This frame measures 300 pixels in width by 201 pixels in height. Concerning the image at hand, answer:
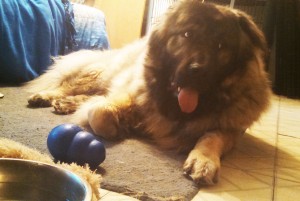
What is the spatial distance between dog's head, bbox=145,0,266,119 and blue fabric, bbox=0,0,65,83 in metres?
1.11

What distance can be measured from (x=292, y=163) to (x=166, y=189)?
762 millimetres

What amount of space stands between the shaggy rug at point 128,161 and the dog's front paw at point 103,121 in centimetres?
5

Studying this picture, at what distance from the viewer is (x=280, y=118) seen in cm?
253

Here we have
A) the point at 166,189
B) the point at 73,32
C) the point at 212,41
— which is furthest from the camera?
the point at 73,32

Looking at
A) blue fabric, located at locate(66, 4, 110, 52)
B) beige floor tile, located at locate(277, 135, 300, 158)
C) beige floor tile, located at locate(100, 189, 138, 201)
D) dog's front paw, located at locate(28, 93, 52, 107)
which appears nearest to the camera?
beige floor tile, located at locate(100, 189, 138, 201)

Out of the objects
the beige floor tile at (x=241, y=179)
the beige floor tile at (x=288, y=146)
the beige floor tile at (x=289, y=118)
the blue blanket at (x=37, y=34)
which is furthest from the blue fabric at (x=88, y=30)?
the beige floor tile at (x=241, y=179)

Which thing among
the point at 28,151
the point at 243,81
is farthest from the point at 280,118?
the point at 28,151

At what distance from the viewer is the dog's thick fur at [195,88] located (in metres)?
1.41

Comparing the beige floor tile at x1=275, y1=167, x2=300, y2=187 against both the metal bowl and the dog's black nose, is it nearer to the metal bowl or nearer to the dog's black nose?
the dog's black nose

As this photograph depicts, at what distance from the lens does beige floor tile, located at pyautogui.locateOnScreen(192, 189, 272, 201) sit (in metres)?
1.09

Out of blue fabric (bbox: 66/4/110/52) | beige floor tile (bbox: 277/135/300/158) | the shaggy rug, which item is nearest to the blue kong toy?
the shaggy rug

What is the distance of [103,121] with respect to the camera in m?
1.50

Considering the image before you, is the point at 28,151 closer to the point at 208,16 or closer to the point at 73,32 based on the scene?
the point at 208,16

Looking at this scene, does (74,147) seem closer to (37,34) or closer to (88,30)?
(37,34)
